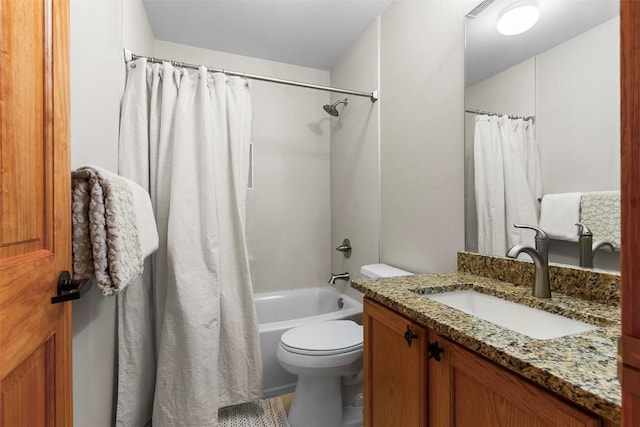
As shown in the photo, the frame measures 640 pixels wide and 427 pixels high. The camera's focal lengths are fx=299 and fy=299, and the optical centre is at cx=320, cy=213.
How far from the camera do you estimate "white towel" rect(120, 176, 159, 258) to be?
1.03m

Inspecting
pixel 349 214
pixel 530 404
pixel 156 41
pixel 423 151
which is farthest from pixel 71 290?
pixel 156 41

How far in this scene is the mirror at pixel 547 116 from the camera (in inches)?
34.5

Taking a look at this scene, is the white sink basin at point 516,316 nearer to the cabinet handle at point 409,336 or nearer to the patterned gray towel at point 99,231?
the cabinet handle at point 409,336

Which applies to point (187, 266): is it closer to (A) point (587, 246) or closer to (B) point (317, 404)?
(B) point (317, 404)

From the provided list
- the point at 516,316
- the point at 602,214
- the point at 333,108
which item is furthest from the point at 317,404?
the point at 333,108

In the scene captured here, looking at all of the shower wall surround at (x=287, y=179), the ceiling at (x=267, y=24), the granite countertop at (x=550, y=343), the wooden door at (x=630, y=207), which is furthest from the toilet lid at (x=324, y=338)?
the ceiling at (x=267, y=24)

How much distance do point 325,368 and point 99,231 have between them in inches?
45.5

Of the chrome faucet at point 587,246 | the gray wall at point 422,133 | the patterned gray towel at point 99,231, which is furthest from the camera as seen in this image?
the gray wall at point 422,133

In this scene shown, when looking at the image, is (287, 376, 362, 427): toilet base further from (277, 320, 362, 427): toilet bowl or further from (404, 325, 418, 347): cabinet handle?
(404, 325, 418, 347): cabinet handle

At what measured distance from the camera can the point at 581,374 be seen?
0.51m

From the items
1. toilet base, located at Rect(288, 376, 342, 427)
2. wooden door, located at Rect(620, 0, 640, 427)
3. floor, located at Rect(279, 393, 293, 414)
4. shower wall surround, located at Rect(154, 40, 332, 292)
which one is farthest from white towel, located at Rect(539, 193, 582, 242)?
shower wall surround, located at Rect(154, 40, 332, 292)

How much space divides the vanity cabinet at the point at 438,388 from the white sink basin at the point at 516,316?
0.25 m

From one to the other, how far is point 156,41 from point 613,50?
2.52 m

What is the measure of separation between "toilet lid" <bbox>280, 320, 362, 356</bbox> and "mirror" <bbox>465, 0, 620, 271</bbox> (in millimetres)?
764
